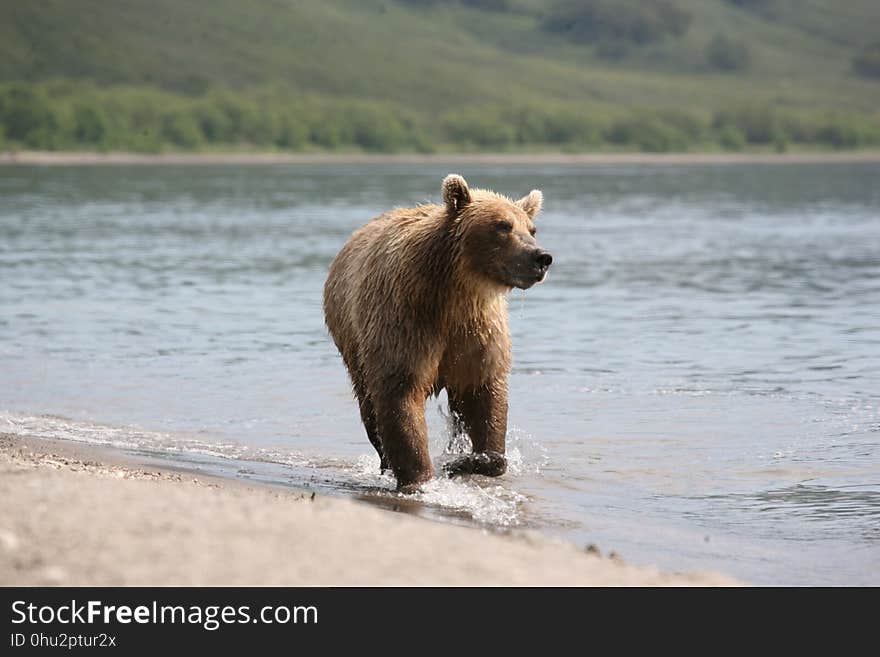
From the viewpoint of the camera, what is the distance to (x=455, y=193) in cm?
852

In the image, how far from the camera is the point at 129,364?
1510cm

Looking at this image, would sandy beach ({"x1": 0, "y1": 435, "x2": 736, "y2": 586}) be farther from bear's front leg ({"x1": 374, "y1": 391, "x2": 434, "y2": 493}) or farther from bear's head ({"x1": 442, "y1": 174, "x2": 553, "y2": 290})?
bear's head ({"x1": 442, "y1": 174, "x2": 553, "y2": 290})

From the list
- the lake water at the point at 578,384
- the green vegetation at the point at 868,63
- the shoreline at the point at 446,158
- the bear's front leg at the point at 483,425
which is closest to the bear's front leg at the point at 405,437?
the lake water at the point at 578,384

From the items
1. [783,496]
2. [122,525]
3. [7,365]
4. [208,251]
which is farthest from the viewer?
[208,251]

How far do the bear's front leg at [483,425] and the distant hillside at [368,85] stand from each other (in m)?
97.5

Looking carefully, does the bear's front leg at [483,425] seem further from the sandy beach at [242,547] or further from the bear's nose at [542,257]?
the sandy beach at [242,547]

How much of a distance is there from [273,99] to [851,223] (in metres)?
109

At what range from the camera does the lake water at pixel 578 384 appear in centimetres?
886

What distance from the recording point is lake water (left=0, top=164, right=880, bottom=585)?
886 centimetres

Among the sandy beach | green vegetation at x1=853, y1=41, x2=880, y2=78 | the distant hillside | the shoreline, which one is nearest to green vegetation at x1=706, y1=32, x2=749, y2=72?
the distant hillside

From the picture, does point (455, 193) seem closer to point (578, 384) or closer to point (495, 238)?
point (495, 238)

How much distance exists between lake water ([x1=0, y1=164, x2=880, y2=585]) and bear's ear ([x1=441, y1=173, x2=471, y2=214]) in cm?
170
